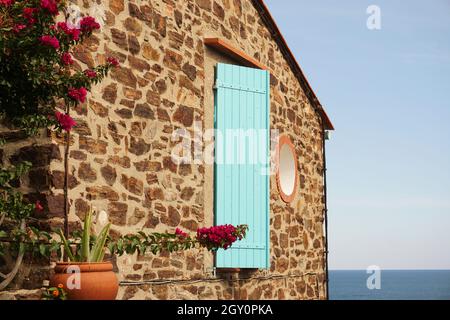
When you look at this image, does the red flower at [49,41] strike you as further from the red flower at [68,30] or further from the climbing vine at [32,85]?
the red flower at [68,30]

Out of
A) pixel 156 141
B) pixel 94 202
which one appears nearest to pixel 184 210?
pixel 156 141

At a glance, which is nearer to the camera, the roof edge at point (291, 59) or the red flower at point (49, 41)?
the red flower at point (49, 41)

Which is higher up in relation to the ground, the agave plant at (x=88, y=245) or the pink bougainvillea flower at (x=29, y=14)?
the pink bougainvillea flower at (x=29, y=14)

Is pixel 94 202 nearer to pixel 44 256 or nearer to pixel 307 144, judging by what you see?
pixel 44 256

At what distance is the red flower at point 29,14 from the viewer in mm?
5375

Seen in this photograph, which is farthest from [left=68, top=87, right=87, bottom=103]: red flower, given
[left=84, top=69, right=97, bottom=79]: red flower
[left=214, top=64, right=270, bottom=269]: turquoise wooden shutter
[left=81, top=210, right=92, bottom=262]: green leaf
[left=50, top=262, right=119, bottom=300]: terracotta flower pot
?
[left=214, top=64, right=270, bottom=269]: turquoise wooden shutter

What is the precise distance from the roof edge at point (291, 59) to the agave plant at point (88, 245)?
4.67m

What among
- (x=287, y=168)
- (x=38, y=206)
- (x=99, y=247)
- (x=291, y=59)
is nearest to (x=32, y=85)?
(x=38, y=206)

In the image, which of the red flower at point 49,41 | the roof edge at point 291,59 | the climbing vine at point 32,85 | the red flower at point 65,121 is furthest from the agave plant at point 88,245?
the roof edge at point 291,59

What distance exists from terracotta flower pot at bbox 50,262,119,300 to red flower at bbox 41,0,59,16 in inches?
77.0

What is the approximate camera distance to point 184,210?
7664 mm

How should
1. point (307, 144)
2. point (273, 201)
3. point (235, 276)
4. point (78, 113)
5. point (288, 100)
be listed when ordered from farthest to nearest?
point (307, 144), point (288, 100), point (273, 201), point (235, 276), point (78, 113)

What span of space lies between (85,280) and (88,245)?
0.34m

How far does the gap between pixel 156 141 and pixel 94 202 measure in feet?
3.79
